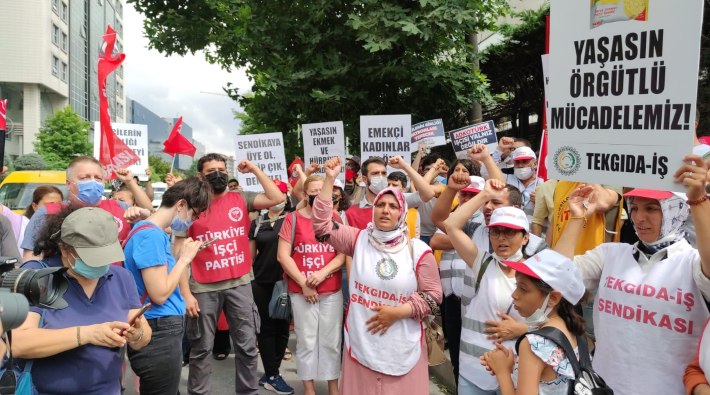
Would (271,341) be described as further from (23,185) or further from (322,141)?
(23,185)

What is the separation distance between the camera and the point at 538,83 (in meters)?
11.8

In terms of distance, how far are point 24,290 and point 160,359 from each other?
1.43 meters

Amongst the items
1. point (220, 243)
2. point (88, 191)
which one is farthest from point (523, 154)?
point (88, 191)

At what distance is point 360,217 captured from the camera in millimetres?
5211

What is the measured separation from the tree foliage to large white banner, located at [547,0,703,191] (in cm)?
606

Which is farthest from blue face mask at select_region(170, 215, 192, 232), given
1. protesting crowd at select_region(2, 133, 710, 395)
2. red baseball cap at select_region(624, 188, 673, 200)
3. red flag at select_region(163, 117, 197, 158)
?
red flag at select_region(163, 117, 197, 158)

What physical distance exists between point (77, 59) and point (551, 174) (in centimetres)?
6725

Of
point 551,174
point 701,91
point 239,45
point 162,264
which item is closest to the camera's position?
point 551,174

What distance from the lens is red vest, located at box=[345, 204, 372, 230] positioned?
5184mm

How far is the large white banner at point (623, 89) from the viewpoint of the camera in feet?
7.67

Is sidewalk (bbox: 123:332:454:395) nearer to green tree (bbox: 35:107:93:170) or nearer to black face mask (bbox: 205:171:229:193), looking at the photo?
black face mask (bbox: 205:171:229:193)

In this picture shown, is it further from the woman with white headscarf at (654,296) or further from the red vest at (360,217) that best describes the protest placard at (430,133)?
the woman with white headscarf at (654,296)

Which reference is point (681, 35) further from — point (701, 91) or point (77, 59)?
point (77, 59)

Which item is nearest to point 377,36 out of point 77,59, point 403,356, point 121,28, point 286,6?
point 286,6
